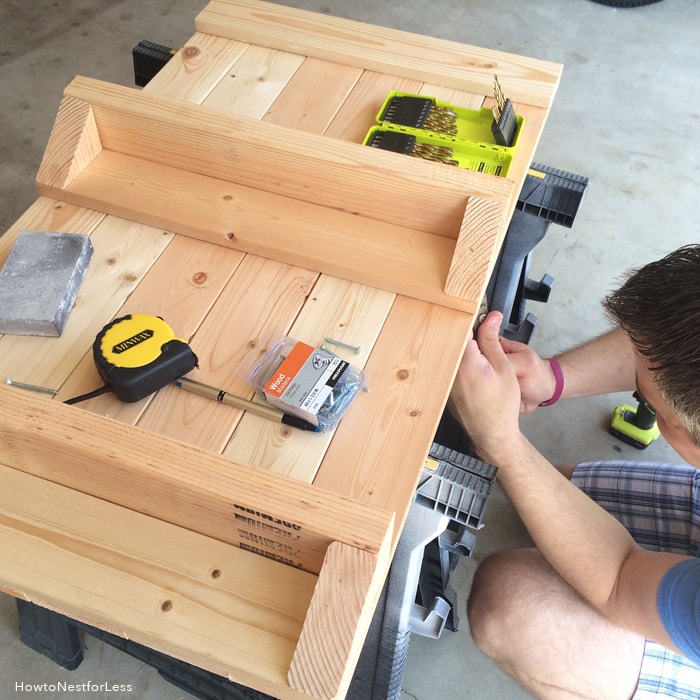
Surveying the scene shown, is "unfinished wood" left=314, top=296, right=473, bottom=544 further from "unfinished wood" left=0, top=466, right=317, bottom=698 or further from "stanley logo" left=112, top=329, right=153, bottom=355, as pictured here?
"stanley logo" left=112, top=329, right=153, bottom=355

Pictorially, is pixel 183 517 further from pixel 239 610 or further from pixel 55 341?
pixel 55 341

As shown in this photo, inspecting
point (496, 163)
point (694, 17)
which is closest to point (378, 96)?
point (496, 163)

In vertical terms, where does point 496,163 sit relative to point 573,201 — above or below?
above

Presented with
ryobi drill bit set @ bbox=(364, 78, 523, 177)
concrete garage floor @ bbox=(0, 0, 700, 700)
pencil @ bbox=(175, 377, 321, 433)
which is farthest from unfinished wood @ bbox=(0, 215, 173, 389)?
concrete garage floor @ bbox=(0, 0, 700, 700)

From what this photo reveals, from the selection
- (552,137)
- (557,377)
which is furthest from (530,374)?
(552,137)

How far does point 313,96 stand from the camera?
144cm

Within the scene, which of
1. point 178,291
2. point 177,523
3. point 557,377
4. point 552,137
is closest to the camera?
point 177,523

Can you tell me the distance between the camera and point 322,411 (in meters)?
0.98

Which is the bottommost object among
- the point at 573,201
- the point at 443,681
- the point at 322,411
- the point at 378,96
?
the point at 443,681

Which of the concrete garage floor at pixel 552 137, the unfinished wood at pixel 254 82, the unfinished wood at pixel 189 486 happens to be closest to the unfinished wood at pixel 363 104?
the unfinished wood at pixel 254 82

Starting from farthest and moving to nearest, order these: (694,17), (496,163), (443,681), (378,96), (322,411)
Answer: (694,17) → (443,681) → (378,96) → (496,163) → (322,411)

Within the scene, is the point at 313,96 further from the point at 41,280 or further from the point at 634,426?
the point at 634,426

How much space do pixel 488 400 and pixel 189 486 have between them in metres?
0.54

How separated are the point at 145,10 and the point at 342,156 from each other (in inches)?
99.3
